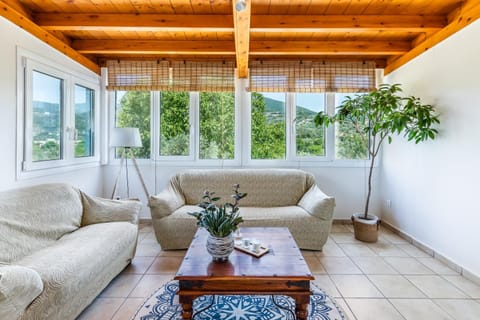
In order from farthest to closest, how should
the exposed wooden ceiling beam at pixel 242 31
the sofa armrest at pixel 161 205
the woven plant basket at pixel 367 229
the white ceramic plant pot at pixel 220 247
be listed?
the woven plant basket at pixel 367 229
the sofa armrest at pixel 161 205
the exposed wooden ceiling beam at pixel 242 31
the white ceramic plant pot at pixel 220 247

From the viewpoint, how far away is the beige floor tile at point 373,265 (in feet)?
8.71

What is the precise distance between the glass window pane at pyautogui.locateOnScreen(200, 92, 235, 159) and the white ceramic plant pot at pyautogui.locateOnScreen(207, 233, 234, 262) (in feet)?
7.77

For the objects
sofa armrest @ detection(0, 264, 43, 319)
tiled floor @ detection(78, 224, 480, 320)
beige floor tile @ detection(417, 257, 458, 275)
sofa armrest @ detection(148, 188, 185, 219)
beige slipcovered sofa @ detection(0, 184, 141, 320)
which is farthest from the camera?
sofa armrest @ detection(148, 188, 185, 219)

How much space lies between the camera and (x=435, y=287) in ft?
7.74

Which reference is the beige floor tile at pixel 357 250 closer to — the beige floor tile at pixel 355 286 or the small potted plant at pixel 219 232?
the beige floor tile at pixel 355 286

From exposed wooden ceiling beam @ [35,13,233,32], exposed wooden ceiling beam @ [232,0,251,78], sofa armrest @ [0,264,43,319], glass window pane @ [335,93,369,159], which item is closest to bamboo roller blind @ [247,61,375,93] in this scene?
glass window pane @ [335,93,369,159]

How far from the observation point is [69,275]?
171cm

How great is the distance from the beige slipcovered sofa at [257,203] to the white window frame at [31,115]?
1197 mm

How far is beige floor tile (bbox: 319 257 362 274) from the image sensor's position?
265 cm

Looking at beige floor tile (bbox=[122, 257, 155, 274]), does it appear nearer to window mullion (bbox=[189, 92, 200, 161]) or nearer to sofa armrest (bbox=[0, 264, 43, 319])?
sofa armrest (bbox=[0, 264, 43, 319])

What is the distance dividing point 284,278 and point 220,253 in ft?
1.52

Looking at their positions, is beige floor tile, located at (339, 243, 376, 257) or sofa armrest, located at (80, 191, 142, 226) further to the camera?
beige floor tile, located at (339, 243, 376, 257)

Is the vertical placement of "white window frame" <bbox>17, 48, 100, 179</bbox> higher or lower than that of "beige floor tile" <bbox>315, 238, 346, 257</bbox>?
higher

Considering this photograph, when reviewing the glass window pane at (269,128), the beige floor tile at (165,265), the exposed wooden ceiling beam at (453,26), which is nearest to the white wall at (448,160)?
the exposed wooden ceiling beam at (453,26)
